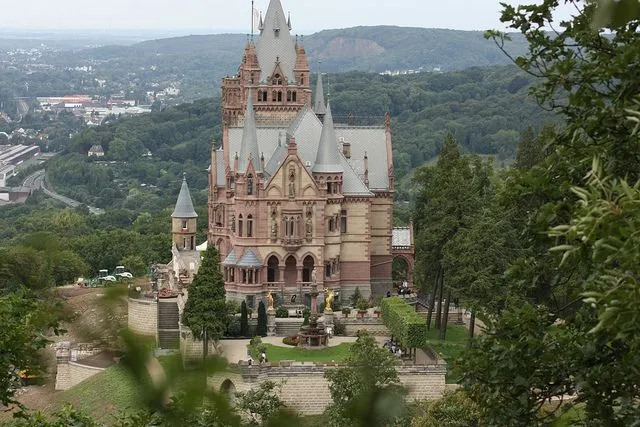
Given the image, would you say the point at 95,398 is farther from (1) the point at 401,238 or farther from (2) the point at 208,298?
(1) the point at 401,238

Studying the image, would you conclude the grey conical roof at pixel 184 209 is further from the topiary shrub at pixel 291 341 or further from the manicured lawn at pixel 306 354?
the manicured lawn at pixel 306 354

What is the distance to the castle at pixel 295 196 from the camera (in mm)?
69938

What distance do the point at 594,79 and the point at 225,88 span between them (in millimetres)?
62328

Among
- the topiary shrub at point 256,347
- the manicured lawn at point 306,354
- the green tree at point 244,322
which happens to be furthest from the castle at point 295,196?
the topiary shrub at point 256,347

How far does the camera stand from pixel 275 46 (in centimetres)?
7900

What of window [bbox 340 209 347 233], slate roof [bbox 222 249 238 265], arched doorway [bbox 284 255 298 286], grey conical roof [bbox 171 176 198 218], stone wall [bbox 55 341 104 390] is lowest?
stone wall [bbox 55 341 104 390]

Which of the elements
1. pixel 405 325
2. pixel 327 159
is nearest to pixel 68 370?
pixel 405 325

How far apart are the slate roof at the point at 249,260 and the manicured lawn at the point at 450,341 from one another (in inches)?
359

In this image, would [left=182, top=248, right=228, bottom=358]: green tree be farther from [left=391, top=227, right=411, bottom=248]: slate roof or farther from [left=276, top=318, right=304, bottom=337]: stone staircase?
[left=391, top=227, right=411, bottom=248]: slate roof

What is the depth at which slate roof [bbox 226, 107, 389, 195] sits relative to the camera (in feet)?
236

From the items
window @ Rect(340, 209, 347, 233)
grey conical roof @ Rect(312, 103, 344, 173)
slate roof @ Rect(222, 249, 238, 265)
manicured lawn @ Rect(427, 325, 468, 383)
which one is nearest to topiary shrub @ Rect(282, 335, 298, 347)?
manicured lawn @ Rect(427, 325, 468, 383)

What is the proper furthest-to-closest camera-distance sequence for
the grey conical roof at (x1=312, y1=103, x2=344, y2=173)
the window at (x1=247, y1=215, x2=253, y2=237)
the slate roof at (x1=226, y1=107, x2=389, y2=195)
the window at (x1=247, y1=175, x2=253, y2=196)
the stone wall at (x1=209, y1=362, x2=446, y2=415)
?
the slate roof at (x1=226, y1=107, x2=389, y2=195), the grey conical roof at (x1=312, y1=103, x2=344, y2=173), the window at (x1=247, y1=215, x2=253, y2=237), the window at (x1=247, y1=175, x2=253, y2=196), the stone wall at (x1=209, y1=362, x2=446, y2=415)

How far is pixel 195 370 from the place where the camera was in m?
8.69

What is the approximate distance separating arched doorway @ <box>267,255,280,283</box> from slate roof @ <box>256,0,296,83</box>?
1195 cm
